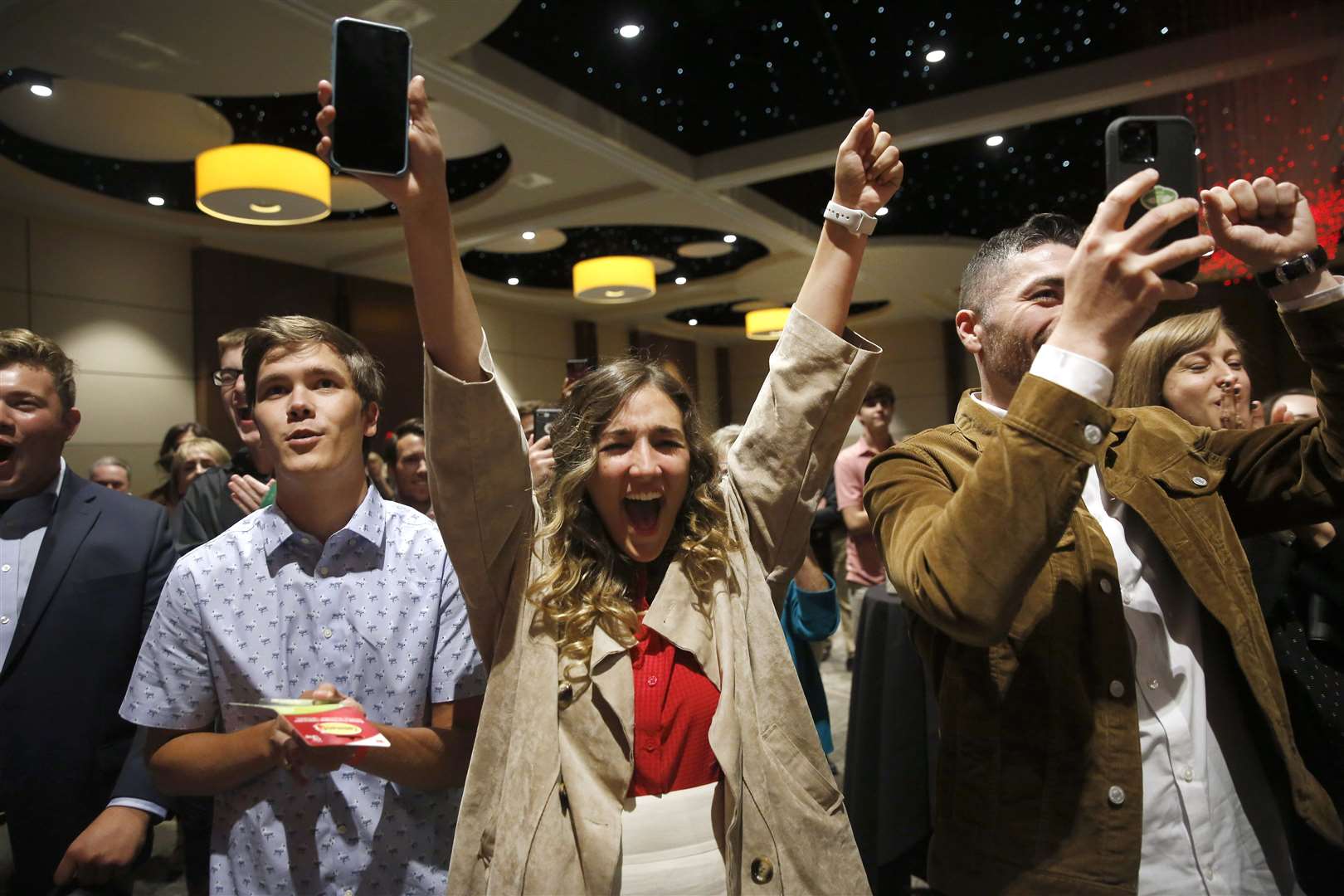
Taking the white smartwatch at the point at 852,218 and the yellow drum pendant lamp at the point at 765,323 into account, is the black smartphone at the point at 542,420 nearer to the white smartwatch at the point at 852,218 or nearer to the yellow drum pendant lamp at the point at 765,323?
the white smartwatch at the point at 852,218

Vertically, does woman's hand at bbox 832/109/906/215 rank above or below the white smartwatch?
above

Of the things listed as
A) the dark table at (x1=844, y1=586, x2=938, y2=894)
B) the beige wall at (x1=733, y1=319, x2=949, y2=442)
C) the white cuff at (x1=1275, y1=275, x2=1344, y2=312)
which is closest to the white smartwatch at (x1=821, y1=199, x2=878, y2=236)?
the white cuff at (x1=1275, y1=275, x2=1344, y2=312)

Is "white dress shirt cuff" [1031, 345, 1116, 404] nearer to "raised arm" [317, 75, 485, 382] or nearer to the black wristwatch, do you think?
the black wristwatch

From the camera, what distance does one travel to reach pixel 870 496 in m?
1.18

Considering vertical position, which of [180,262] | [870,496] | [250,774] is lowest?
[250,774]

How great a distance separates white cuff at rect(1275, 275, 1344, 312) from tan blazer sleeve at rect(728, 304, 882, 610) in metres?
0.54

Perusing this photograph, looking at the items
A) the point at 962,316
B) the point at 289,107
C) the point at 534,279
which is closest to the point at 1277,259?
the point at 962,316

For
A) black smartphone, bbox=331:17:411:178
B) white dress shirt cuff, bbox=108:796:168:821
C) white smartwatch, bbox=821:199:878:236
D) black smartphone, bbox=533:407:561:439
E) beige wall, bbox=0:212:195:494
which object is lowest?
white dress shirt cuff, bbox=108:796:168:821

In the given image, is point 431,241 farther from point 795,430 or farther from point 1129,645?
point 1129,645

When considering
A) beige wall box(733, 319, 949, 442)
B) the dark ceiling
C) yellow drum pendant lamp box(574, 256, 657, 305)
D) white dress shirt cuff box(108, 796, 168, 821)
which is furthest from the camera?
beige wall box(733, 319, 949, 442)

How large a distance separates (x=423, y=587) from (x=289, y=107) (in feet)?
15.9

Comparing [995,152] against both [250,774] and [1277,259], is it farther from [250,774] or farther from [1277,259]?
[250,774]

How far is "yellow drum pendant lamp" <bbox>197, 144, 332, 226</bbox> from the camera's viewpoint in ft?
15.8

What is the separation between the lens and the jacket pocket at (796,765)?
1.12m
